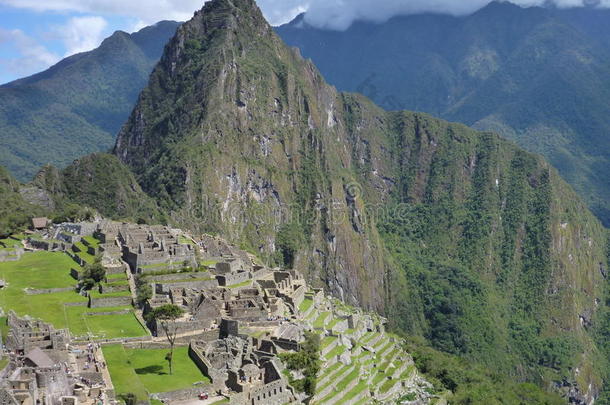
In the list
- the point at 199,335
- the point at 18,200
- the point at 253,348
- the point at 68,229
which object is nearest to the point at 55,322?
the point at 199,335

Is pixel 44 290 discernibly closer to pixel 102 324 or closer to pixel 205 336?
pixel 102 324

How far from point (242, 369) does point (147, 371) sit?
18.8ft

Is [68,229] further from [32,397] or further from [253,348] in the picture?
[32,397]

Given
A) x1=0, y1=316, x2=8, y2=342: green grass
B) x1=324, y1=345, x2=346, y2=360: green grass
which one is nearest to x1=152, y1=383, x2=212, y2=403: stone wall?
x1=0, y1=316, x2=8, y2=342: green grass

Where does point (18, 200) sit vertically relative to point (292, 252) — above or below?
above

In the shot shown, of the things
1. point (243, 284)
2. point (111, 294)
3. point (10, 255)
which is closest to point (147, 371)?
point (111, 294)

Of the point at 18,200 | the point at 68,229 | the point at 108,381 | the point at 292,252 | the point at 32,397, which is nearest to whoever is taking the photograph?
the point at 32,397

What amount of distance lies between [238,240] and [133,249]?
105 m

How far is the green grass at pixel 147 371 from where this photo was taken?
4391cm

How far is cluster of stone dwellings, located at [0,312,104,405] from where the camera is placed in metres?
36.1

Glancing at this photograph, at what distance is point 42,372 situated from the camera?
38500 millimetres

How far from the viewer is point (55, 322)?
176ft

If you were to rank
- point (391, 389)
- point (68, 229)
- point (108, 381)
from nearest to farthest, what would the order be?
point (108, 381)
point (391, 389)
point (68, 229)

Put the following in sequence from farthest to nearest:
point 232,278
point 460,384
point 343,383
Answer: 1. point 460,384
2. point 232,278
3. point 343,383
